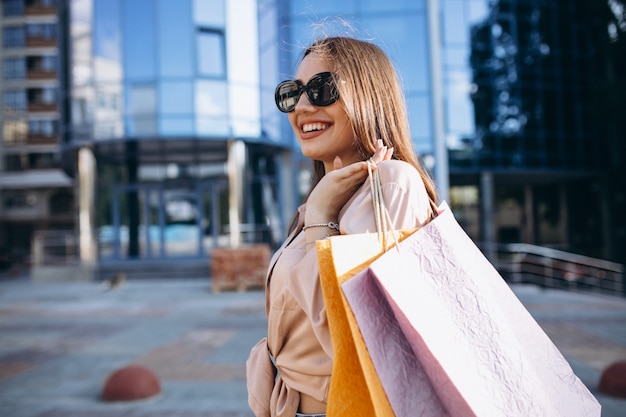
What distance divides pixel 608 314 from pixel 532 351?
9.45m

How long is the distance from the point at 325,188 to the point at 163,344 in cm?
682

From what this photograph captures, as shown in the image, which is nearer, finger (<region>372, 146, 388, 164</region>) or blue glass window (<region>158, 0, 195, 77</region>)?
finger (<region>372, 146, 388, 164</region>)

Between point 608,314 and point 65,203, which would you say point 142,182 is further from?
point 65,203

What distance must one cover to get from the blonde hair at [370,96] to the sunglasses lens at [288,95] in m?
0.12

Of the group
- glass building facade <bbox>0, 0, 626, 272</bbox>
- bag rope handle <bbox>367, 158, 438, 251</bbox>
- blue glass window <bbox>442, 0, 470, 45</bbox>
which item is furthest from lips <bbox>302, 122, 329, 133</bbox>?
blue glass window <bbox>442, 0, 470, 45</bbox>

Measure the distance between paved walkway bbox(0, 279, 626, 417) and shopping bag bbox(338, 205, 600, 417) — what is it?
12.6 ft

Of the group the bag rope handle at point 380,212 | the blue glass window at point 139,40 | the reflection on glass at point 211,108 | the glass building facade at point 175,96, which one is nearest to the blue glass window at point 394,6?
→ the glass building facade at point 175,96

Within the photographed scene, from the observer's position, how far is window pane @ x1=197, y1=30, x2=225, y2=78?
675 inches

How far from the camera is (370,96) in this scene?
1375 millimetres

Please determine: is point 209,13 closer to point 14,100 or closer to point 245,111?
point 245,111

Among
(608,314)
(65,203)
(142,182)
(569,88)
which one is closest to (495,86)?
(569,88)

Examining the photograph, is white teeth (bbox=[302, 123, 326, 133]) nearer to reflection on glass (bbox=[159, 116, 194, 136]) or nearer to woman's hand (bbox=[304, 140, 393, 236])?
woman's hand (bbox=[304, 140, 393, 236])

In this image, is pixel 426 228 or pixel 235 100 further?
pixel 235 100

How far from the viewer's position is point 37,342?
772 centimetres
